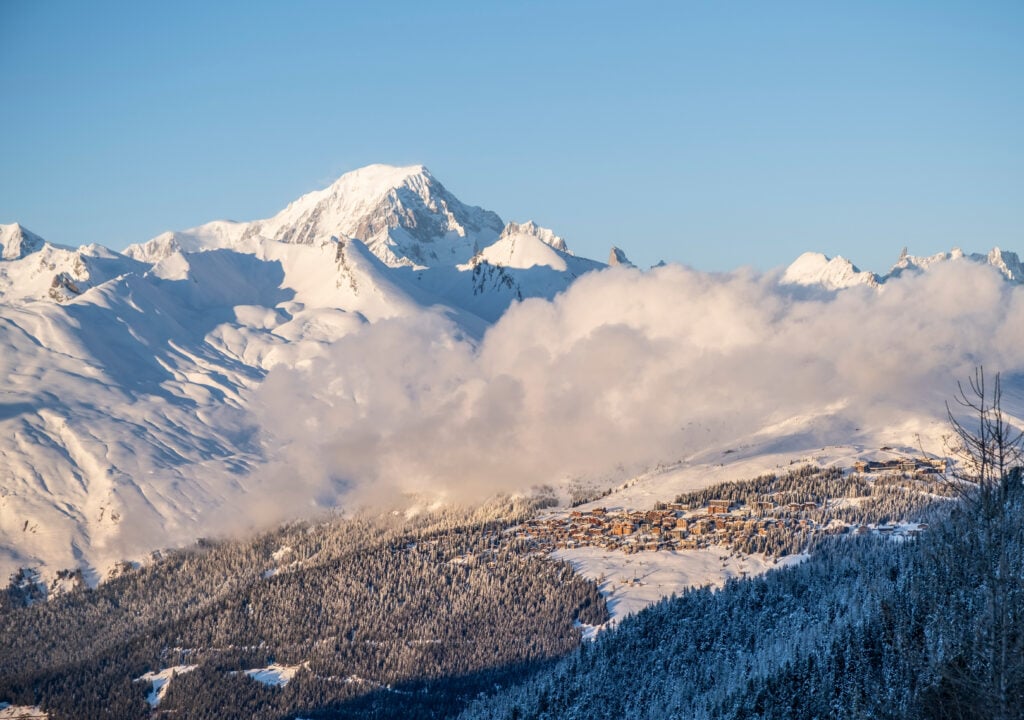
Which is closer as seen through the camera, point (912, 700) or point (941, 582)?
point (912, 700)

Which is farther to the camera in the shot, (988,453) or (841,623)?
(841,623)

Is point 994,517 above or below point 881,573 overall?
above

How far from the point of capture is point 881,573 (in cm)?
18650

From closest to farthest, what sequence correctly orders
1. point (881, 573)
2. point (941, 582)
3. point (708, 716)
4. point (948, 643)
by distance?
point (948, 643)
point (941, 582)
point (708, 716)
point (881, 573)

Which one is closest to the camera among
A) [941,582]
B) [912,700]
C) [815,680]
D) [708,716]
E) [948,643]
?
[948,643]

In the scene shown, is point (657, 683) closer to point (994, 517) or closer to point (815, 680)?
point (815, 680)

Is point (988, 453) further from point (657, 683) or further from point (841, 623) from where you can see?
point (657, 683)

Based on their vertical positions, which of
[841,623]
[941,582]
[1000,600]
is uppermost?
[1000,600]

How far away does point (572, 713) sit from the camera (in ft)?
652

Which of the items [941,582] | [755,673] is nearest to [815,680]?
[755,673]

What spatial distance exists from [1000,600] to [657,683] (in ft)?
513

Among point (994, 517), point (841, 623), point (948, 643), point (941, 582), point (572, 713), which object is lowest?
point (572, 713)

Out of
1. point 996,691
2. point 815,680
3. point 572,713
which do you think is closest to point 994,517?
point 996,691

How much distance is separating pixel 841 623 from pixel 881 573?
33552mm
